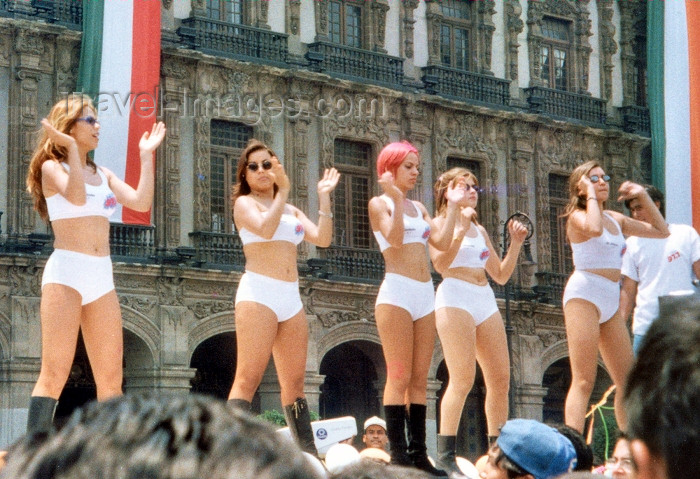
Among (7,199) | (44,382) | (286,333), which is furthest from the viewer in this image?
(7,199)

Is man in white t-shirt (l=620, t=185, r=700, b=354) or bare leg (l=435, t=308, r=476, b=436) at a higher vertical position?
man in white t-shirt (l=620, t=185, r=700, b=354)

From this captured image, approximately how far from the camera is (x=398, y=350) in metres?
7.32

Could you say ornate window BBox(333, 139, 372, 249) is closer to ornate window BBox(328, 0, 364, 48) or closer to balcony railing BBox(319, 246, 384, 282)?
balcony railing BBox(319, 246, 384, 282)

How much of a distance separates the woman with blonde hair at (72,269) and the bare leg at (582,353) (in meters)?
2.97

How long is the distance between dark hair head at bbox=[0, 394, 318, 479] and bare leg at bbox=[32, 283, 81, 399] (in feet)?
16.6

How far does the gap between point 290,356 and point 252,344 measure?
0.79 feet

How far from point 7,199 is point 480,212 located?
10.2 metres

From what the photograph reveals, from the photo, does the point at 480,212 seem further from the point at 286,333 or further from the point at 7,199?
the point at 286,333

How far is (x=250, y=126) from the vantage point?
24078 mm

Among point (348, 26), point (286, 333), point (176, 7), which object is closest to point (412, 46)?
point (348, 26)

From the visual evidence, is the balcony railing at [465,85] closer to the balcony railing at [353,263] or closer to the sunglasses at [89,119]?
the balcony railing at [353,263]

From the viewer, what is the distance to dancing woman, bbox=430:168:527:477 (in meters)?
7.75

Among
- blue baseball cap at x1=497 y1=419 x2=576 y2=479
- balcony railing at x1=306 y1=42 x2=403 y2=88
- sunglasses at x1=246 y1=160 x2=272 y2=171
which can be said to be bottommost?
blue baseball cap at x1=497 y1=419 x2=576 y2=479

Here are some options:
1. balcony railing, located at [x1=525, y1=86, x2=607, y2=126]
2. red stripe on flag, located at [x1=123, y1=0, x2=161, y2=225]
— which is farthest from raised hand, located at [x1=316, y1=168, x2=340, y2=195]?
balcony railing, located at [x1=525, y1=86, x2=607, y2=126]
